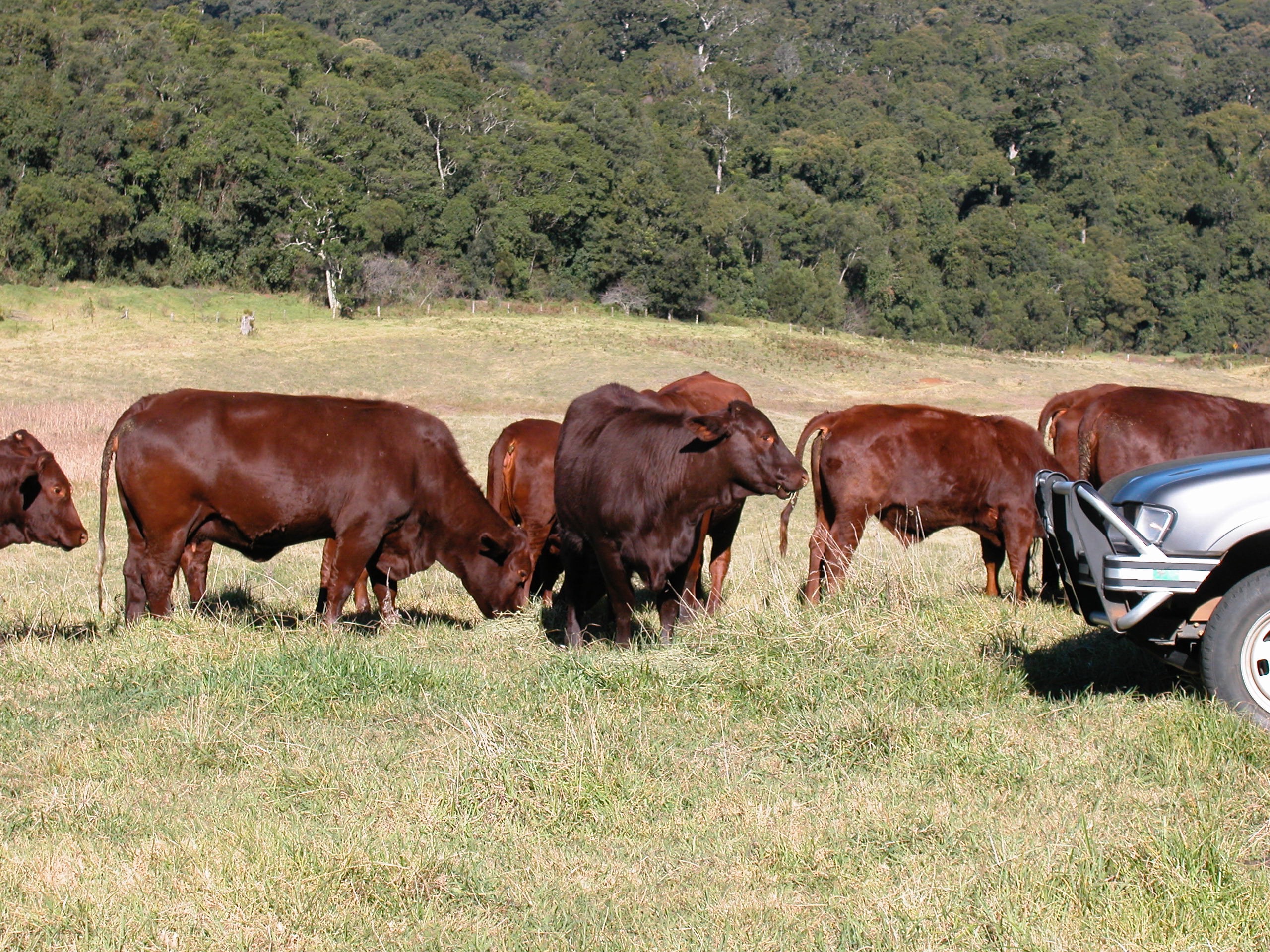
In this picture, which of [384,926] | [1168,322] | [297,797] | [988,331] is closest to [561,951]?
[384,926]

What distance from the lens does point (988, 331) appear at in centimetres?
8506

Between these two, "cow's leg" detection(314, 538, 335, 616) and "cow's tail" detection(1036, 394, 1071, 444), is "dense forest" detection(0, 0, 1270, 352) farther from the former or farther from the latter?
"cow's tail" detection(1036, 394, 1071, 444)

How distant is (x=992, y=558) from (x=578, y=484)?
402 cm

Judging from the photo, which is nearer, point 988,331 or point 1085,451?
point 1085,451

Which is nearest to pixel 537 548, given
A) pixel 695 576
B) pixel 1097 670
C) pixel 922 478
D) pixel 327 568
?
pixel 695 576

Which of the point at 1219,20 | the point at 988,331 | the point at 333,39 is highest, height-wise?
the point at 1219,20

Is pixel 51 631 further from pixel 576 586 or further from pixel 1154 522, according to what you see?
pixel 1154 522

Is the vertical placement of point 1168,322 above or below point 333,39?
below

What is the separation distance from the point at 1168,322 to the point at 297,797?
9229cm

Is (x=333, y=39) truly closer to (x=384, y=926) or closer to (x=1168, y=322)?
(x=1168, y=322)

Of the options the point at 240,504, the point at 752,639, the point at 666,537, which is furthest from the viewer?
the point at 240,504

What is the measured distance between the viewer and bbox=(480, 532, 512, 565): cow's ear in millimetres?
9548

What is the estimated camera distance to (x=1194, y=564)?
5395mm

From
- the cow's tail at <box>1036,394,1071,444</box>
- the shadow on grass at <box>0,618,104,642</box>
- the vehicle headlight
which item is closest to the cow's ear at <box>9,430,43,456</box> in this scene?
the shadow on grass at <box>0,618,104,642</box>
